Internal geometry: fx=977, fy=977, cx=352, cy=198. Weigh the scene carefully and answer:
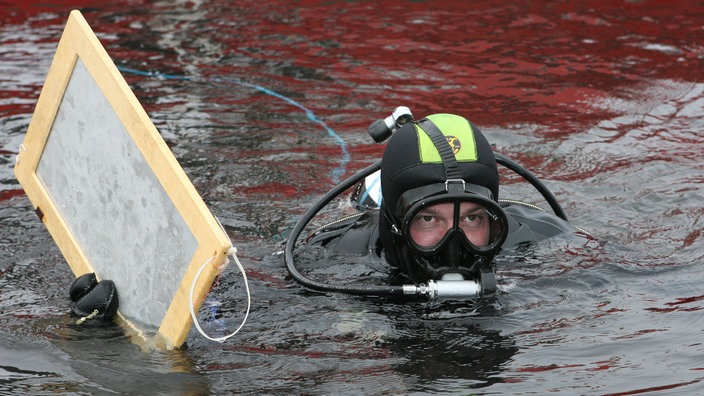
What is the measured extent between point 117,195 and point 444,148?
1.28m

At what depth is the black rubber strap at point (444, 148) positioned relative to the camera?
3783 millimetres

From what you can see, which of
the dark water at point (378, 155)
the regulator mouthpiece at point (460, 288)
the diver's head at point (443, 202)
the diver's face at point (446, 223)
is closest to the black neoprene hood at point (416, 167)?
the diver's head at point (443, 202)

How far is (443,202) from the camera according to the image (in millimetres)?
3670

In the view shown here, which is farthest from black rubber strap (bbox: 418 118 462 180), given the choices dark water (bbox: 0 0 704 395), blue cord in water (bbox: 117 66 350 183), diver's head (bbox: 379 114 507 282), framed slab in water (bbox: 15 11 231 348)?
blue cord in water (bbox: 117 66 350 183)

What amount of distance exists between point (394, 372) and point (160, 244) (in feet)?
3.19

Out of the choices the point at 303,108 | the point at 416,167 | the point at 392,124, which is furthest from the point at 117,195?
the point at 303,108

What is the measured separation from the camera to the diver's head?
372cm

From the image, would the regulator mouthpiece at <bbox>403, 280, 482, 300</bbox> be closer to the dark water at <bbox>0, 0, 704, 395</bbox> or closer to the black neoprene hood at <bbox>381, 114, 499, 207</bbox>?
the dark water at <bbox>0, 0, 704, 395</bbox>

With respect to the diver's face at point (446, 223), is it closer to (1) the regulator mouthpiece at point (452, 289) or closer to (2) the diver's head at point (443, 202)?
(2) the diver's head at point (443, 202)

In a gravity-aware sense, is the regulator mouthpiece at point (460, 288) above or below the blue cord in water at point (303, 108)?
above

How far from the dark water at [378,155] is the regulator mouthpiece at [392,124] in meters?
0.62

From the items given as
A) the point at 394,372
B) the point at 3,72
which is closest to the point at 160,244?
the point at 394,372

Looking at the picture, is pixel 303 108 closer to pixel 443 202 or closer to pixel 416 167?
pixel 416 167

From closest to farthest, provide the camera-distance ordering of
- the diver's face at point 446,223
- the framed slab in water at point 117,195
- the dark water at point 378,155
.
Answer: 1. the framed slab in water at point 117,195
2. the dark water at point 378,155
3. the diver's face at point 446,223
